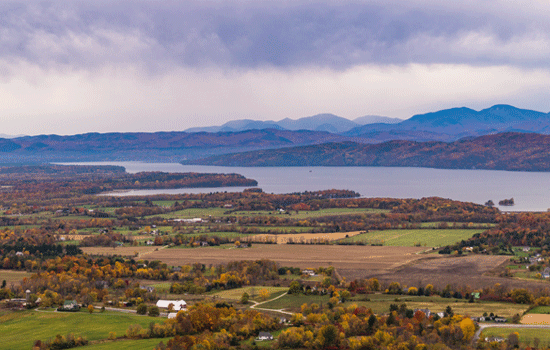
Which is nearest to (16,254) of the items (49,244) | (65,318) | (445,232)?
(49,244)

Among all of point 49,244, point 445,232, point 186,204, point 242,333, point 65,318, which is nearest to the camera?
point 242,333

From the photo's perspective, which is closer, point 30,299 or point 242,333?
point 242,333

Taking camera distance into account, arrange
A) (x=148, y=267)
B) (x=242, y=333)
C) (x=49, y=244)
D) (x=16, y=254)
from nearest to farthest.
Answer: (x=242, y=333)
(x=148, y=267)
(x=16, y=254)
(x=49, y=244)

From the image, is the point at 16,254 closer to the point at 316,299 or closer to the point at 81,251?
the point at 81,251

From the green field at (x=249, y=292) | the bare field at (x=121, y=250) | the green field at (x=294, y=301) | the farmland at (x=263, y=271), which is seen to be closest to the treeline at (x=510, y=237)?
the farmland at (x=263, y=271)

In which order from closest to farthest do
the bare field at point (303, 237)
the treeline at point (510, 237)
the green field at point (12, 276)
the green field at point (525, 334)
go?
the green field at point (525, 334) < the green field at point (12, 276) < the treeline at point (510, 237) < the bare field at point (303, 237)

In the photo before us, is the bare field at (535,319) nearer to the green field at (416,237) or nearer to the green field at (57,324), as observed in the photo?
the green field at (57,324)
